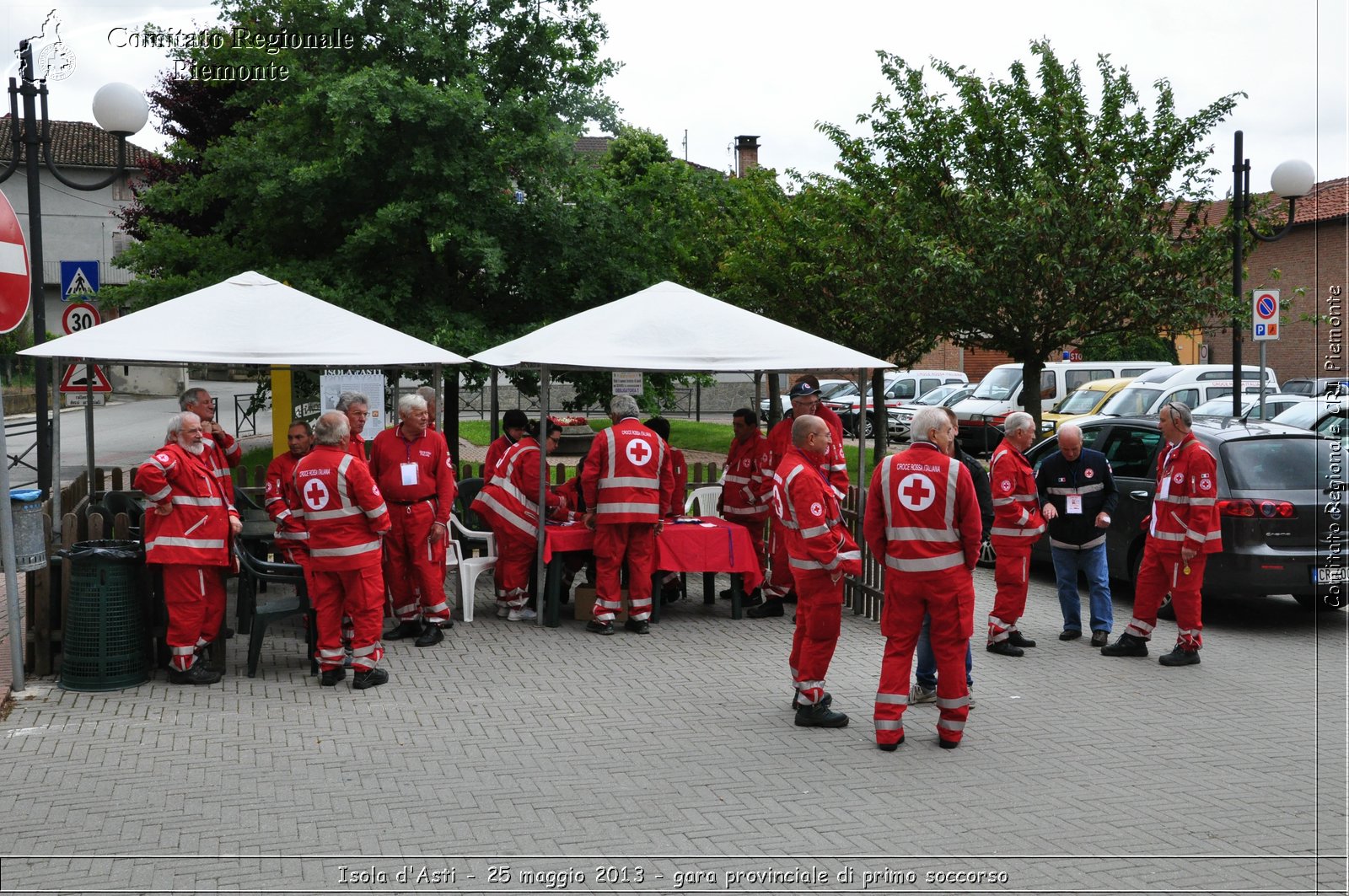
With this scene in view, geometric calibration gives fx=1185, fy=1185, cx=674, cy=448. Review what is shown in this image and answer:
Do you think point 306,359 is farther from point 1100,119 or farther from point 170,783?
point 1100,119

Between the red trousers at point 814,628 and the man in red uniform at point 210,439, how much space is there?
3979mm

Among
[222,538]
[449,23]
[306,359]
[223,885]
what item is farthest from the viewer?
[449,23]

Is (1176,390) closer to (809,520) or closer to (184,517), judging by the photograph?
(809,520)

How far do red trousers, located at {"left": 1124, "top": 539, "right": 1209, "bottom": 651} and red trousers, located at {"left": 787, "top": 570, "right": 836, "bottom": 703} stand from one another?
297cm

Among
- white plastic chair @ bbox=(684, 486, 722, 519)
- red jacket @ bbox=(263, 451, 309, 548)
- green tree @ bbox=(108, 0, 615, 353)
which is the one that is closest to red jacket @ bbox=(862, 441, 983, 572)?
red jacket @ bbox=(263, 451, 309, 548)

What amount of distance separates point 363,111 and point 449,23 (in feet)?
7.67

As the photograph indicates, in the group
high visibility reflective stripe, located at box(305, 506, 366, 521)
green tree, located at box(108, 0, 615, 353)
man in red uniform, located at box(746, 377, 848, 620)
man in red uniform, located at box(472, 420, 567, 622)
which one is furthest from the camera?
green tree, located at box(108, 0, 615, 353)

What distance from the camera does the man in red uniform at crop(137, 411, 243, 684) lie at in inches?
299

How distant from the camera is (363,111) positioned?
45.0 ft

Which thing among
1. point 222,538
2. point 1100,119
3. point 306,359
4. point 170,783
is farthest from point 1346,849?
point 1100,119

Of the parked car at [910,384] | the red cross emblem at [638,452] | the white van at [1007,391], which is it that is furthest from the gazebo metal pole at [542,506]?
the parked car at [910,384]

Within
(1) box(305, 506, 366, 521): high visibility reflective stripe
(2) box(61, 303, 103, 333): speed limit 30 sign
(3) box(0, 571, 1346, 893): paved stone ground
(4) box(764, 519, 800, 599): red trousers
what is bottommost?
(3) box(0, 571, 1346, 893): paved stone ground

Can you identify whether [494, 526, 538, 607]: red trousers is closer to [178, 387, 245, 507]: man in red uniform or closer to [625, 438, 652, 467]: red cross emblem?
[625, 438, 652, 467]: red cross emblem

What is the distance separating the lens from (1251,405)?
62.8ft
